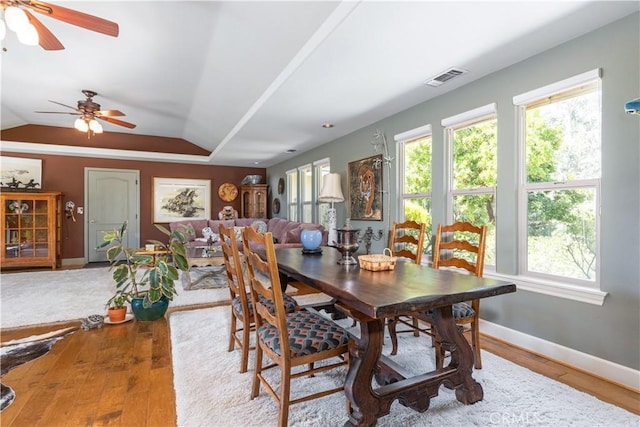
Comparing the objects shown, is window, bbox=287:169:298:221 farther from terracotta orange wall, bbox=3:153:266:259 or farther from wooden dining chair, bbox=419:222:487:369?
wooden dining chair, bbox=419:222:487:369

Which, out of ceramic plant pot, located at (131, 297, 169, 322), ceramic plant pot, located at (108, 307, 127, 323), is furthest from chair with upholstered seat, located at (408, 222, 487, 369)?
ceramic plant pot, located at (108, 307, 127, 323)

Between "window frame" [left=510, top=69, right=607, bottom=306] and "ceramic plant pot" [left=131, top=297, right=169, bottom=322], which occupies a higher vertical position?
"window frame" [left=510, top=69, right=607, bottom=306]

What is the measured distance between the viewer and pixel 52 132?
6.60 metres

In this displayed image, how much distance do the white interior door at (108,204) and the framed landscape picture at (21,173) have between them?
32.3 inches

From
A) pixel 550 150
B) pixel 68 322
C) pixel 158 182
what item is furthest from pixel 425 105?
pixel 158 182

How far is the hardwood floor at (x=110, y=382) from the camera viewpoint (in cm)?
166

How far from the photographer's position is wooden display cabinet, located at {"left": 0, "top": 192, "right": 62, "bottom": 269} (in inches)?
228

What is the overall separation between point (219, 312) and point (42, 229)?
508cm

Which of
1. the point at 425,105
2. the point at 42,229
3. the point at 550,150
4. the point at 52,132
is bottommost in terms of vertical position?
the point at 42,229

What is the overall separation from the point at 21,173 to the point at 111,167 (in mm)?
1523

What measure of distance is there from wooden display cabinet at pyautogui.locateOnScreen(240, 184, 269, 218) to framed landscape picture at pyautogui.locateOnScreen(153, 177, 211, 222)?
2.88ft

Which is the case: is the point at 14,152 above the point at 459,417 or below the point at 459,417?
above

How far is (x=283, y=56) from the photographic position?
306cm

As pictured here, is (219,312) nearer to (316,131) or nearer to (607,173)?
(316,131)
